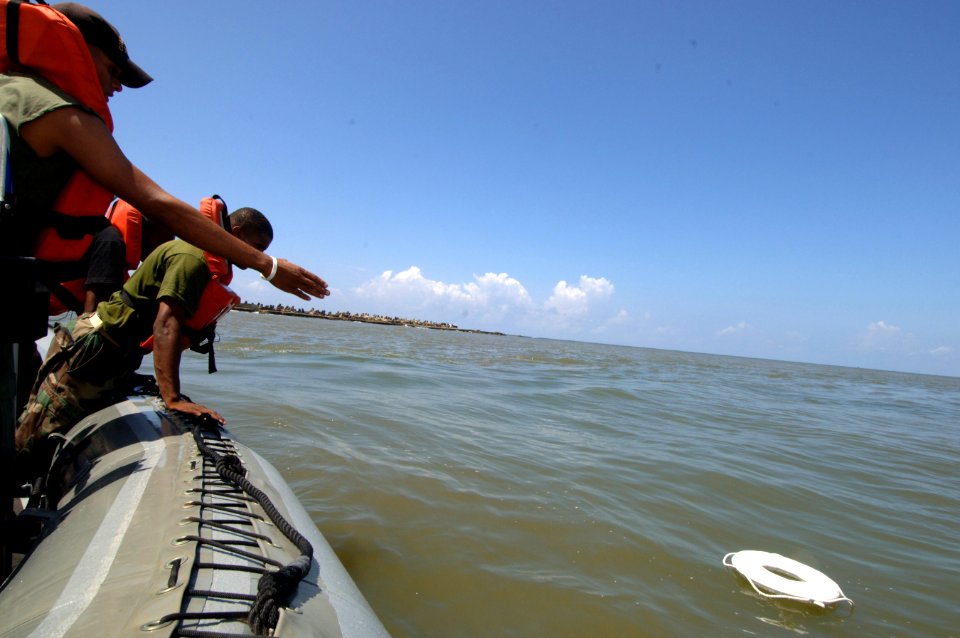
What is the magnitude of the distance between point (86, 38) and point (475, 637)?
277 centimetres

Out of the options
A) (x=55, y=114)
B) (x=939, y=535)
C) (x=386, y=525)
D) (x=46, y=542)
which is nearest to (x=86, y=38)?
(x=55, y=114)

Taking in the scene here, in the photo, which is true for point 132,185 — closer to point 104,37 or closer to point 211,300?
point 104,37

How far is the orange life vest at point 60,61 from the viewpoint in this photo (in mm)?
1532

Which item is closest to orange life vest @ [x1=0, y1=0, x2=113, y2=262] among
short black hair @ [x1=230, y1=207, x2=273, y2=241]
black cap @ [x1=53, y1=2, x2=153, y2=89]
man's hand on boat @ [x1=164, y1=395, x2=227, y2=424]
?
black cap @ [x1=53, y1=2, x2=153, y2=89]

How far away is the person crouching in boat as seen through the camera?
239 cm

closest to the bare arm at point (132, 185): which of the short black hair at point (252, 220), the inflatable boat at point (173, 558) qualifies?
the inflatable boat at point (173, 558)

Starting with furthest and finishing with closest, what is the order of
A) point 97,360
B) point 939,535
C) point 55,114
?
point 939,535 → point 97,360 → point 55,114

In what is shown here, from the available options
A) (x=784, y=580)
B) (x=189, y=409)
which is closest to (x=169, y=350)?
(x=189, y=409)

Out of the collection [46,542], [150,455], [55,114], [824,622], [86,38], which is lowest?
[824,622]

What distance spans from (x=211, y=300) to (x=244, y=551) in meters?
1.88

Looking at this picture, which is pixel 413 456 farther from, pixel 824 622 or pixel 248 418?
pixel 824 622

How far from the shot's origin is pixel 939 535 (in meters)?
3.83

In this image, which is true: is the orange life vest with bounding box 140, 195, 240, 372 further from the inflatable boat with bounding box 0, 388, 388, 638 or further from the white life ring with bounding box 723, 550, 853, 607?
the white life ring with bounding box 723, 550, 853, 607

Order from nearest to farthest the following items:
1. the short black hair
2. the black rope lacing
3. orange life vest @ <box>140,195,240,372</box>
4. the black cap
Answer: the black rope lacing
the black cap
orange life vest @ <box>140,195,240,372</box>
the short black hair
